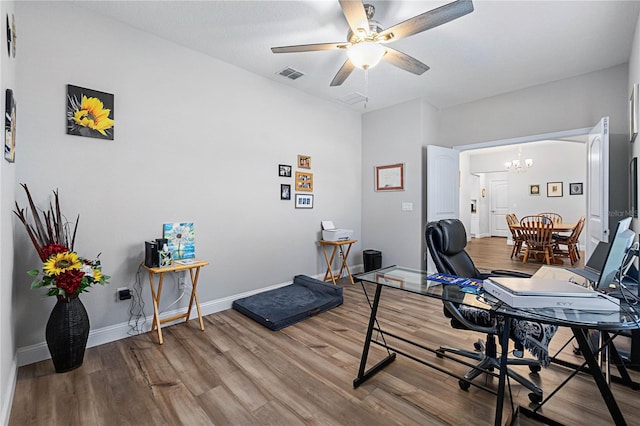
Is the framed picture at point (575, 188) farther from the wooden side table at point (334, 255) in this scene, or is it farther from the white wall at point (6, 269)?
the white wall at point (6, 269)

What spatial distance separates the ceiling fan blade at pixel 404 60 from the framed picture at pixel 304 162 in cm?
185

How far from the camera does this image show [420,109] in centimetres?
428

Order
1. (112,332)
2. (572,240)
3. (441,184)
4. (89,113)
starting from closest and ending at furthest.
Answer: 1. (89,113)
2. (112,332)
3. (441,184)
4. (572,240)

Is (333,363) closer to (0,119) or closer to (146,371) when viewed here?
(146,371)

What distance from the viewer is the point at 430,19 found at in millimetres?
1899

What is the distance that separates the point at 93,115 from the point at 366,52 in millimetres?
2323

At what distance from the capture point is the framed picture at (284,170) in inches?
149

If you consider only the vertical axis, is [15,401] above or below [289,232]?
below

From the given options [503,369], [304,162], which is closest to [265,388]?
[503,369]

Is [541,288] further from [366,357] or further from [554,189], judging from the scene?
[554,189]

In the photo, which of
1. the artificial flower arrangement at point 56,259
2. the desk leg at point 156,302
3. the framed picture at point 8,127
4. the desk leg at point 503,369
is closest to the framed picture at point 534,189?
the desk leg at point 503,369

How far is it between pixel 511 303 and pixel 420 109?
12.0ft

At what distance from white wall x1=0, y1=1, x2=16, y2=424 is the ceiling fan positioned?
5.67ft

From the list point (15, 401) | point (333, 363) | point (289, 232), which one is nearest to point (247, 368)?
point (333, 363)
